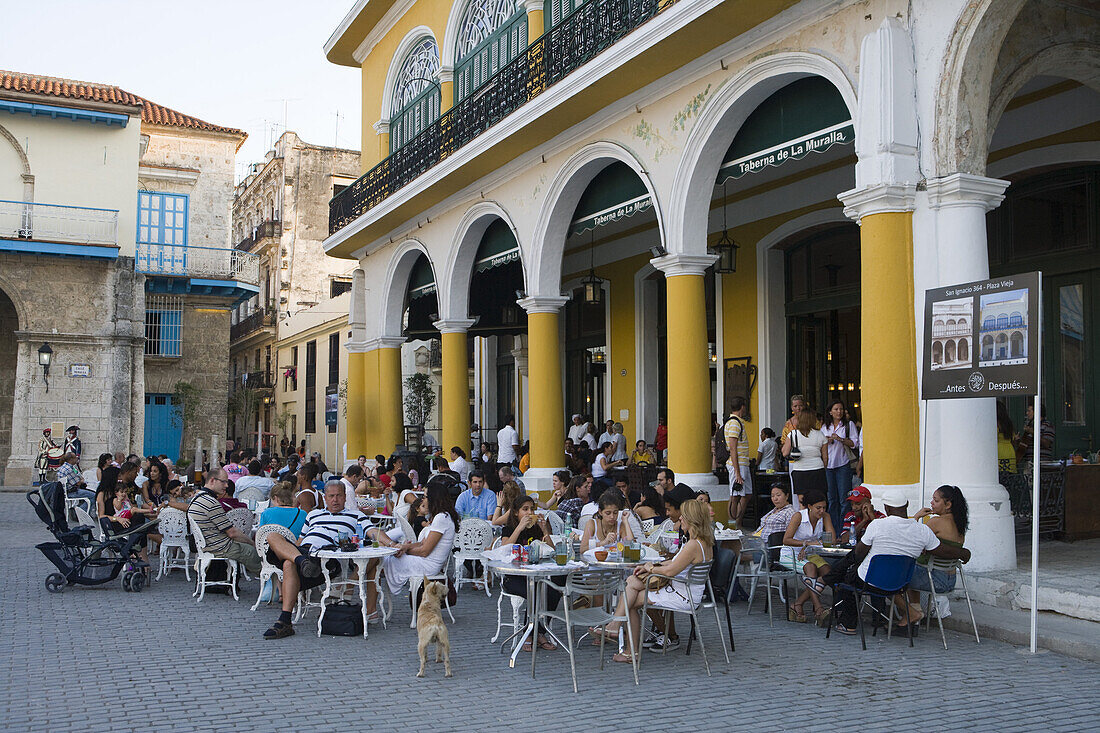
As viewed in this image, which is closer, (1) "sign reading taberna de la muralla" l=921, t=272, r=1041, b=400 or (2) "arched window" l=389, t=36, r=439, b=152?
(1) "sign reading taberna de la muralla" l=921, t=272, r=1041, b=400

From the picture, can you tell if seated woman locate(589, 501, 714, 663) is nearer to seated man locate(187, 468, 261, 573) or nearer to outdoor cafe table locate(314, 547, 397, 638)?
outdoor cafe table locate(314, 547, 397, 638)

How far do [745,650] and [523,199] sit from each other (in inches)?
343

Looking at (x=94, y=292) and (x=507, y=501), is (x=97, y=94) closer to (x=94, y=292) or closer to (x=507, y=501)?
(x=94, y=292)

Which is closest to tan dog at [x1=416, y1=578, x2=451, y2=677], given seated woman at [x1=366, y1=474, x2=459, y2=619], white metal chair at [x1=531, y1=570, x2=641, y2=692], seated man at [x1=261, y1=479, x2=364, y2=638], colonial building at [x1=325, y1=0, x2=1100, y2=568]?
white metal chair at [x1=531, y1=570, x2=641, y2=692]

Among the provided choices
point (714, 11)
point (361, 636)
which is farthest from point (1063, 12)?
point (361, 636)

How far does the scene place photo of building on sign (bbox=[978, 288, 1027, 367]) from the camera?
6969 mm

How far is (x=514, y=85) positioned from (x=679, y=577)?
8.73m

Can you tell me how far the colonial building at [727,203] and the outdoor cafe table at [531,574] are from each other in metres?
3.19

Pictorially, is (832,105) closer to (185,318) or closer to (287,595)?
(287,595)

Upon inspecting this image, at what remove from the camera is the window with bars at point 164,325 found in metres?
26.8

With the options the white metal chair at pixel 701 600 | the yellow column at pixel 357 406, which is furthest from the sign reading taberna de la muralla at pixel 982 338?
the yellow column at pixel 357 406

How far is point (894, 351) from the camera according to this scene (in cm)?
846

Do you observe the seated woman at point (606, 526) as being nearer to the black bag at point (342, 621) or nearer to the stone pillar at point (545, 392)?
the black bag at point (342, 621)

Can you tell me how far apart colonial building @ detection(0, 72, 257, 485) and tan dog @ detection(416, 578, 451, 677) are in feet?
64.8
